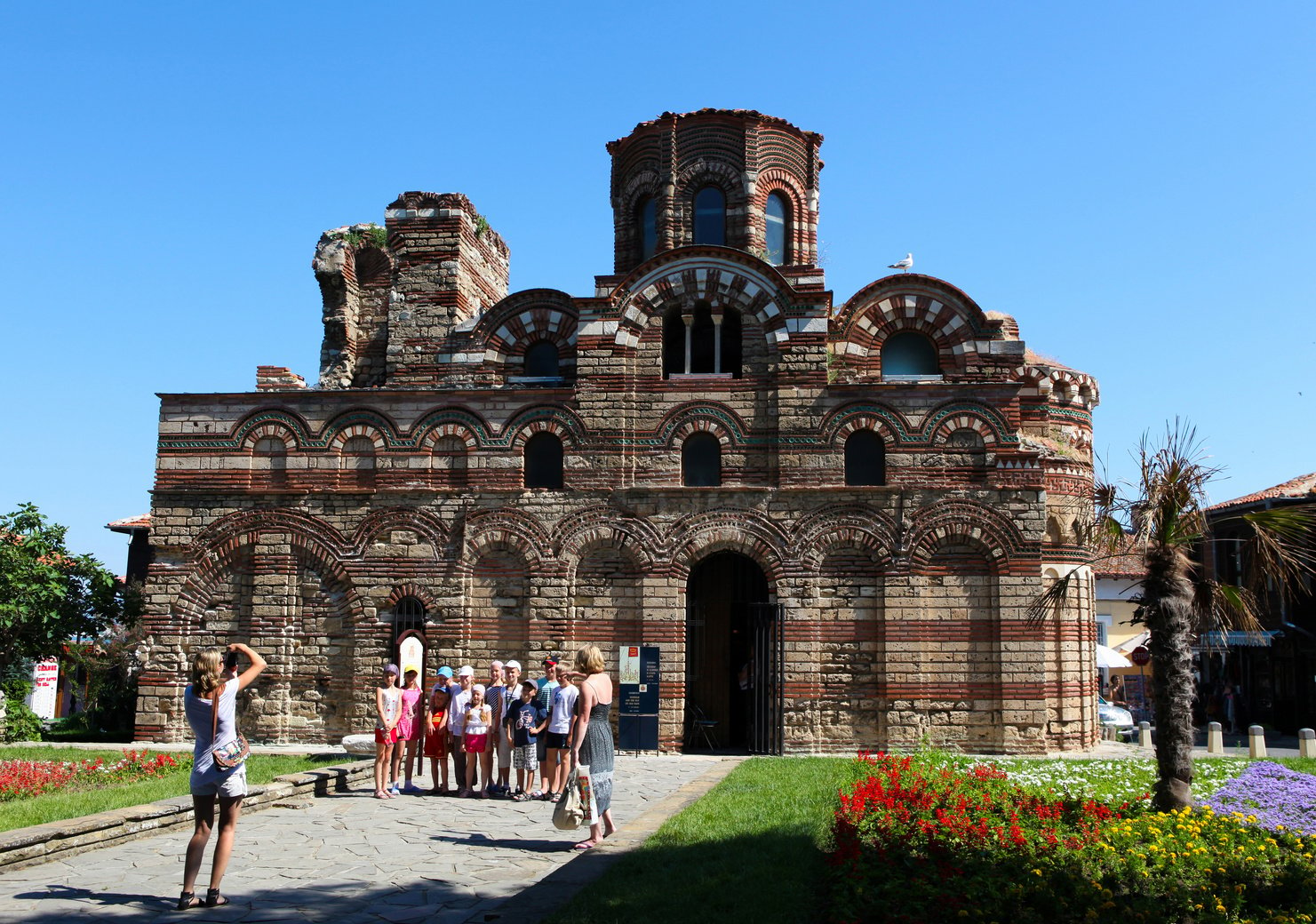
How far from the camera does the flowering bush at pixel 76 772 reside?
1213 cm

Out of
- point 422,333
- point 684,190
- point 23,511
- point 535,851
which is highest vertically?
point 684,190

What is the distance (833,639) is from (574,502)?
15.5 feet

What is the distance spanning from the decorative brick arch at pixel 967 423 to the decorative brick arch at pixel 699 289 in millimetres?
3106

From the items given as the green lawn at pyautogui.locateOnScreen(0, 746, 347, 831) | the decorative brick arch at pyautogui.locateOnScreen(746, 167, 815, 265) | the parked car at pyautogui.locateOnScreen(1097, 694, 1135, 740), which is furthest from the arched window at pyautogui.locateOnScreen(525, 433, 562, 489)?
the parked car at pyautogui.locateOnScreen(1097, 694, 1135, 740)

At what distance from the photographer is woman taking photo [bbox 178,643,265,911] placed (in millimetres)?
7148

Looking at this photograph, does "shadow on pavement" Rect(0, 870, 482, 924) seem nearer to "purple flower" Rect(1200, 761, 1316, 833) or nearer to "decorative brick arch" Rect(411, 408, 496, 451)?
"purple flower" Rect(1200, 761, 1316, 833)

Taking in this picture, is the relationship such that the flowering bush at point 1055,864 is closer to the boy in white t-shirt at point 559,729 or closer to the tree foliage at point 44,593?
the boy in white t-shirt at point 559,729

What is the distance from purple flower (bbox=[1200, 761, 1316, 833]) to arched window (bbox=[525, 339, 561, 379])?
12.5 m

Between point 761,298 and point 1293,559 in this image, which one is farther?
point 761,298

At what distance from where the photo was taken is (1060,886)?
6.77m

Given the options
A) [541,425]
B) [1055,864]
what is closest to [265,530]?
[541,425]

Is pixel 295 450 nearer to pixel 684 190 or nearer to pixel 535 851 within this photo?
pixel 684 190

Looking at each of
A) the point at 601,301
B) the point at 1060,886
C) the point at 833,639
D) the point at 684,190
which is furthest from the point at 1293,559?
the point at 684,190

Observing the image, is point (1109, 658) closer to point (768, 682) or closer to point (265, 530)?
point (768, 682)
